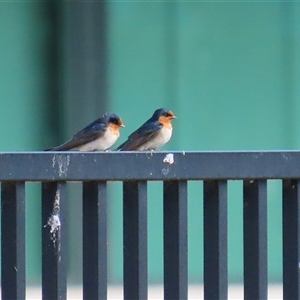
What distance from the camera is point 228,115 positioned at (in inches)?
336

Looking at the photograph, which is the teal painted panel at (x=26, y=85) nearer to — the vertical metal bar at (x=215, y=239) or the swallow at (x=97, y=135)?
the swallow at (x=97, y=135)

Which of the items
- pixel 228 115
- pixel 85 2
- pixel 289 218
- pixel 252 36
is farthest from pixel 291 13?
pixel 289 218

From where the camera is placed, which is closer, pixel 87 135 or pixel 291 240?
pixel 291 240

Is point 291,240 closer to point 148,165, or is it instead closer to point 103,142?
point 148,165

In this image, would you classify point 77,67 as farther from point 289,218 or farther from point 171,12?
point 289,218

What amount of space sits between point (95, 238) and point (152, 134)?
3.68m

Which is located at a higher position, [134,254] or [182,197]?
[182,197]

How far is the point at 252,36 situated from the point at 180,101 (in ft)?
3.21

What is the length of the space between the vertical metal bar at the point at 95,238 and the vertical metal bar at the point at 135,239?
6 centimetres

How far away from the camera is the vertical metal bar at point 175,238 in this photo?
2295 millimetres

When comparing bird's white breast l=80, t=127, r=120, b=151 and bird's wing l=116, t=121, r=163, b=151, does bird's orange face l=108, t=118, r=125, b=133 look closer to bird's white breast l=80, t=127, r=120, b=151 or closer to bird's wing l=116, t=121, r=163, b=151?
bird's white breast l=80, t=127, r=120, b=151

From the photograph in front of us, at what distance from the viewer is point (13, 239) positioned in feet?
7.20

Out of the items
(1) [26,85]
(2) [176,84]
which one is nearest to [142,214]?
(1) [26,85]

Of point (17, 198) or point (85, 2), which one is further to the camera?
point (85, 2)
